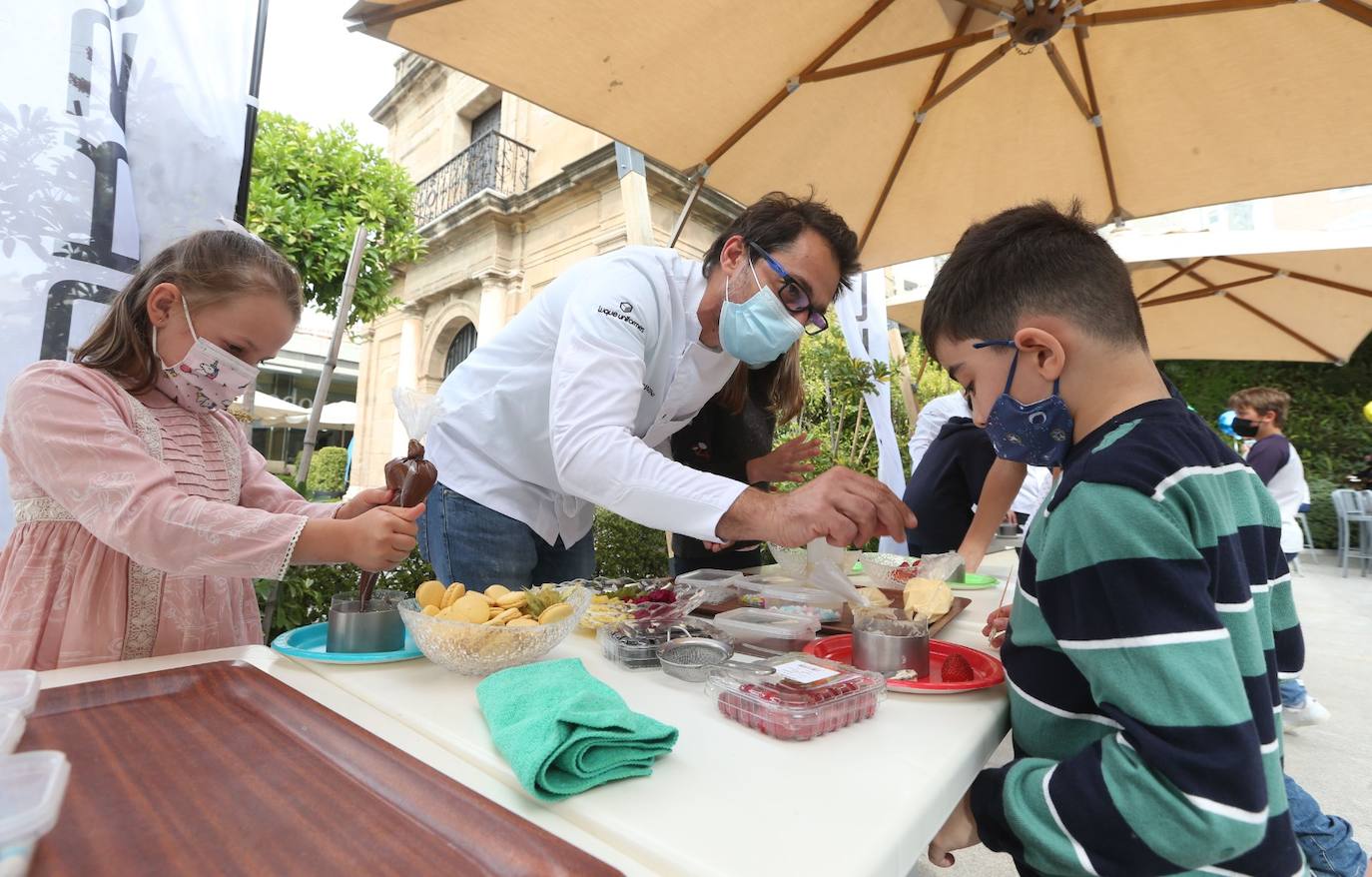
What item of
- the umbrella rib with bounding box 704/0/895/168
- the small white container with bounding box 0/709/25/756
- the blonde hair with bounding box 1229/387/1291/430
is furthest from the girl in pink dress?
the blonde hair with bounding box 1229/387/1291/430

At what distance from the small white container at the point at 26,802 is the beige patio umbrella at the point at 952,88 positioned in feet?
7.03

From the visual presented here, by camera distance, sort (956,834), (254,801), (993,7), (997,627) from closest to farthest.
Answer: (254,801)
(956,834)
(997,627)
(993,7)

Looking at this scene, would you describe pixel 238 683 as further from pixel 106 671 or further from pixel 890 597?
pixel 890 597

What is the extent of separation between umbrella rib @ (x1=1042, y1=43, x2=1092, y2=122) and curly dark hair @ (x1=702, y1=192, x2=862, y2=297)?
4.15 feet

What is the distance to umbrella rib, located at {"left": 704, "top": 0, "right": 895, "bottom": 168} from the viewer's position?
2531mm

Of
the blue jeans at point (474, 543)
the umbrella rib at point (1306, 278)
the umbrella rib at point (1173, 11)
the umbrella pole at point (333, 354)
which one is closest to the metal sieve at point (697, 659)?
the blue jeans at point (474, 543)

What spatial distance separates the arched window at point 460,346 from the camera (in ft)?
41.6

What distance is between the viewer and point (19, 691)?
858mm

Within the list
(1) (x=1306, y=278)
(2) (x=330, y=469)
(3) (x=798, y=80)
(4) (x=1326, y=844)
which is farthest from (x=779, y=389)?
(2) (x=330, y=469)

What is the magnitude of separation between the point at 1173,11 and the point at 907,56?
0.83 meters

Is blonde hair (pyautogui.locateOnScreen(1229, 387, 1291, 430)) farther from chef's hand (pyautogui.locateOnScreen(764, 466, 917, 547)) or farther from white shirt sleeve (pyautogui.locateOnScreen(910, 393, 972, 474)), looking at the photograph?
chef's hand (pyautogui.locateOnScreen(764, 466, 917, 547))

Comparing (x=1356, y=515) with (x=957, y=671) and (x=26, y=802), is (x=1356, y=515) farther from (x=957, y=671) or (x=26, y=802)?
(x=26, y=802)

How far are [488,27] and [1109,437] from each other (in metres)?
2.23

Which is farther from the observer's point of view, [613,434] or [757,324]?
[757,324]
